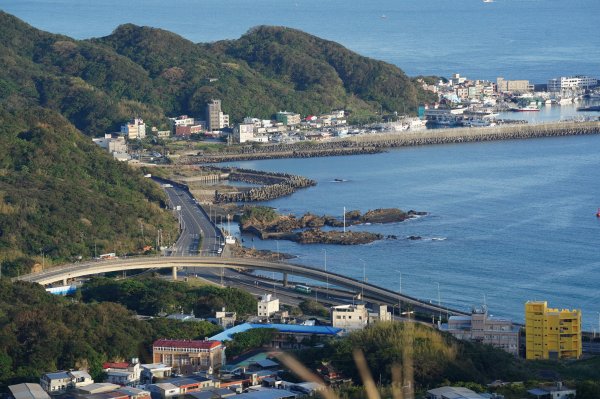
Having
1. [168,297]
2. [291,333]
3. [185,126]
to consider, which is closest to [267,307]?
[168,297]

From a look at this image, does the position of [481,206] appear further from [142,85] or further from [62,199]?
[142,85]

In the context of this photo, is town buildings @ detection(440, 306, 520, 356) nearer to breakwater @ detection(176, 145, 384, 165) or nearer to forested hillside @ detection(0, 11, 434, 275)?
forested hillside @ detection(0, 11, 434, 275)

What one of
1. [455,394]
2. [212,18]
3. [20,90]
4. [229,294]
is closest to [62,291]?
[229,294]

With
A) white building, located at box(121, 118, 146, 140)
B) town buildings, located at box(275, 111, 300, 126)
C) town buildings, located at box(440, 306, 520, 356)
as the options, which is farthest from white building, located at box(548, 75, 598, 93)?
town buildings, located at box(440, 306, 520, 356)

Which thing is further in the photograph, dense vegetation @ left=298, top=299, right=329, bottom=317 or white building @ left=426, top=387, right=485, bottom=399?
dense vegetation @ left=298, top=299, right=329, bottom=317

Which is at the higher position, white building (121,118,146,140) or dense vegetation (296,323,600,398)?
white building (121,118,146,140)

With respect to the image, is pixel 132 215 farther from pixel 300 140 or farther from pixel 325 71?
pixel 325 71

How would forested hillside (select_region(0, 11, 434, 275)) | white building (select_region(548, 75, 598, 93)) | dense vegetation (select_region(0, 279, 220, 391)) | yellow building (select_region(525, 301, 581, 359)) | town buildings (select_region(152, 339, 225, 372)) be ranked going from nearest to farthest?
dense vegetation (select_region(0, 279, 220, 391))
town buildings (select_region(152, 339, 225, 372))
yellow building (select_region(525, 301, 581, 359))
forested hillside (select_region(0, 11, 434, 275))
white building (select_region(548, 75, 598, 93))
